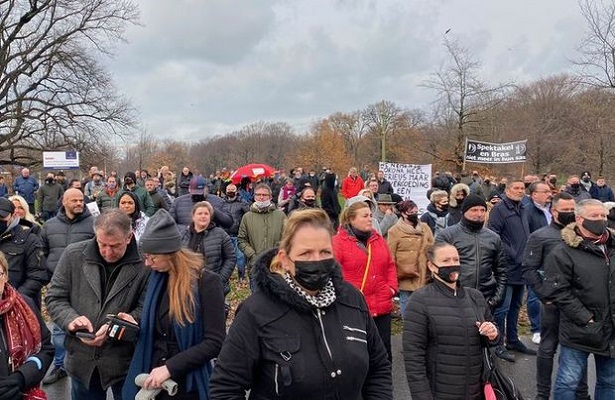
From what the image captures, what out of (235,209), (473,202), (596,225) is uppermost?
(473,202)

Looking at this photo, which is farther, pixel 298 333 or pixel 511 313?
pixel 511 313

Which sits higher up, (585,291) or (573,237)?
(573,237)

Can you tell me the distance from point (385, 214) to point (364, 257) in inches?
113

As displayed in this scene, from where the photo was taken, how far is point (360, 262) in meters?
4.20

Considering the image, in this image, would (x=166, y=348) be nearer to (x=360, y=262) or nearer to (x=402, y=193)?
(x=360, y=262)

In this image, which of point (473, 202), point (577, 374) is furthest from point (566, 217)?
point (577, 374)

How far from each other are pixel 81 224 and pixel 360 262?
278cm

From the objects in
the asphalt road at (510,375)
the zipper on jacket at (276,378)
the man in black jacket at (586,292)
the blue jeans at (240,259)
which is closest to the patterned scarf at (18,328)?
the zipper on jacket at (276,378)

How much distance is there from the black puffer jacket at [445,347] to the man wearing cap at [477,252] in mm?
1768

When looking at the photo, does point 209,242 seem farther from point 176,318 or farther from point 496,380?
point 496,380

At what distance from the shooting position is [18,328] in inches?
104

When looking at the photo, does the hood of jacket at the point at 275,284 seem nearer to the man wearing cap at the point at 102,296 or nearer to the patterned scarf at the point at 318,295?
the patterned scarf at the point at 318,295

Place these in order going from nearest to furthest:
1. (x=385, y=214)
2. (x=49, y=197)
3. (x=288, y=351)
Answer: (x=288, y=351), (x=385, y=214), (x=49, y=197)

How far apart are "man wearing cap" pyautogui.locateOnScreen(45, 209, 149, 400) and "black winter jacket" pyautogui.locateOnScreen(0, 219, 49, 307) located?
1488mm
